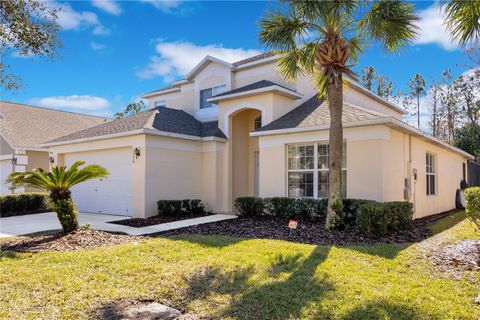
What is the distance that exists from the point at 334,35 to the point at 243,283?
7.88 metres

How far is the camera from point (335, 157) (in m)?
10.4

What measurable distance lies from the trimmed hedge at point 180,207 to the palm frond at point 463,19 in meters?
11.1

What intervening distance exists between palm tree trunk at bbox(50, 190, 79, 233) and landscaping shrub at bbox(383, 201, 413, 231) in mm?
8571

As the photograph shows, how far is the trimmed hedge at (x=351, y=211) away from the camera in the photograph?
9.71 m

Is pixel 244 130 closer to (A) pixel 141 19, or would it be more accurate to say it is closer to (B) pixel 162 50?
(B) pixel 162 50

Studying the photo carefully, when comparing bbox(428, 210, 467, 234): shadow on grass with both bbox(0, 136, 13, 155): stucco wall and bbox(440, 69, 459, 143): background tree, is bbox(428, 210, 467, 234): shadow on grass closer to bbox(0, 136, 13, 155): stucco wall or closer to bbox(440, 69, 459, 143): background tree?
bbox(0, 136, 13, 155): stucco wall

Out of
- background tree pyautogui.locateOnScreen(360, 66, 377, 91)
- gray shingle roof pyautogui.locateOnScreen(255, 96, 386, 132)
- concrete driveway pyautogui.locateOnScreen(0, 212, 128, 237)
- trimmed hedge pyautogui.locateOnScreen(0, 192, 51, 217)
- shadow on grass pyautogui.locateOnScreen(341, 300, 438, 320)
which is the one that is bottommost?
shadow on grass pyautogui.locateOnScreen(341, 300, 438, 320)

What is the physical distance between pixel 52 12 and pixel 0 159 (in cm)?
1668

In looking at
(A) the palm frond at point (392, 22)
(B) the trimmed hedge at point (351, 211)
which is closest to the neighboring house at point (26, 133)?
(B) the trimmed hedge at point (351, 211)

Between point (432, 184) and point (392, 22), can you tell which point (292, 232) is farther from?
point (432, 184)

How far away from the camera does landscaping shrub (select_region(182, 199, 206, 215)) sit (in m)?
15.3

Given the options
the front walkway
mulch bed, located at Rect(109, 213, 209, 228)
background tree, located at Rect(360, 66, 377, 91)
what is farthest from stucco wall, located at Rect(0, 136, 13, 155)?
background tree, located at Rect(360, 66, 377, 91)

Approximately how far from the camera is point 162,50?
18.0 meters

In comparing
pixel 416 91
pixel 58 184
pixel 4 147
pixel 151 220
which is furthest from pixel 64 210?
pixel 416 91
